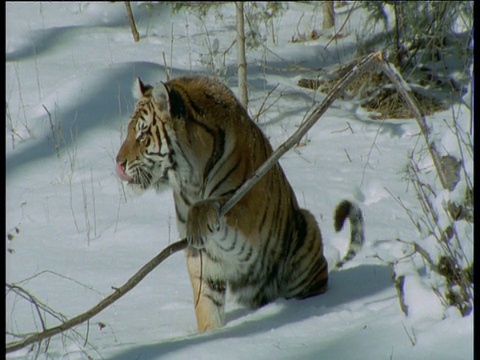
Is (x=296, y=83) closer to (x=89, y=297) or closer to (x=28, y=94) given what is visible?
(x=28, y=94)

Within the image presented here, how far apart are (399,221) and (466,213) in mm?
2692

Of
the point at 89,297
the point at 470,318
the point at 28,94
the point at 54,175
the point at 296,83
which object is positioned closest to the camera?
the point at 470,318

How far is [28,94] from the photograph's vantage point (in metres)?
8.57

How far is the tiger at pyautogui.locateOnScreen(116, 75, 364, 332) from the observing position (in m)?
4.11

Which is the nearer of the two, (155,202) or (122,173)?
(122,173)

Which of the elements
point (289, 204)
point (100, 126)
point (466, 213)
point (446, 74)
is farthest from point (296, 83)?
point (466, 213)

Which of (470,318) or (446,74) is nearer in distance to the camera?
(470,318)

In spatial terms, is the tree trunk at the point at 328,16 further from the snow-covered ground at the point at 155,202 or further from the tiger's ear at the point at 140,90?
the tiger's ear at the point at 140,90

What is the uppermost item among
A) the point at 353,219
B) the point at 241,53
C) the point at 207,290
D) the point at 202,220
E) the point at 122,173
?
the point at 241,53

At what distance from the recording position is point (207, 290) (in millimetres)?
4461

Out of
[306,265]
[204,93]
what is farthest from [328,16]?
[204,93]

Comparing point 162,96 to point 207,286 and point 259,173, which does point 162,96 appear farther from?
point 207,286

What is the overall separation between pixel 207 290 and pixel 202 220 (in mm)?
725

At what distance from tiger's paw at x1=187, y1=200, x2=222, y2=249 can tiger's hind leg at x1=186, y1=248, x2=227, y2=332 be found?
0.46 meters
